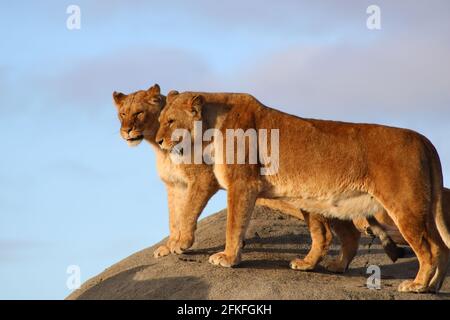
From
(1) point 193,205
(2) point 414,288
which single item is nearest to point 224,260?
(1) point 193,205

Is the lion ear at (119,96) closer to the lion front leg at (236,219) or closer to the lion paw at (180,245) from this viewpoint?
the lion paw at (180,245)

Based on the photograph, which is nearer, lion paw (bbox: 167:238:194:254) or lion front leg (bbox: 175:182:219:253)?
lion front leg (bbox: 175:182:219:253)

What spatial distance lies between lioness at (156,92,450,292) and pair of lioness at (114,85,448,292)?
0.53ft

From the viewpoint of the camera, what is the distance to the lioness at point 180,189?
13.4m

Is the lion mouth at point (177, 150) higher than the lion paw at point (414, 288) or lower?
higher

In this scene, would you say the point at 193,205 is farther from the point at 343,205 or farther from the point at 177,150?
the point at 343,205

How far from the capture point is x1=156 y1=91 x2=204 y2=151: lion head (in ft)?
43.9

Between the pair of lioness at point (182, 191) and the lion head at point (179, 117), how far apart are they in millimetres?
437

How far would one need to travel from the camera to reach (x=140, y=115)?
47.0 feet

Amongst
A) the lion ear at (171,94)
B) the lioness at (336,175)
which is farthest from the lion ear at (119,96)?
the lioness at (336,175)

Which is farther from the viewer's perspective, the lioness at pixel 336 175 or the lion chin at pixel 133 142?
the lion chin at pixel 133 142

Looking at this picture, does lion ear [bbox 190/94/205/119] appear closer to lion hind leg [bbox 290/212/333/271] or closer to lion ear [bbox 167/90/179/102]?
lion ear [bbox 167/90/179/102]

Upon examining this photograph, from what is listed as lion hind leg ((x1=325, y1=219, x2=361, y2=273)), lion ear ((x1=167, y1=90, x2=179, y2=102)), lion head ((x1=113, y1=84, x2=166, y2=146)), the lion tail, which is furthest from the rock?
lion ear ((x1=167, y1=90, x2=179, y2=102))
